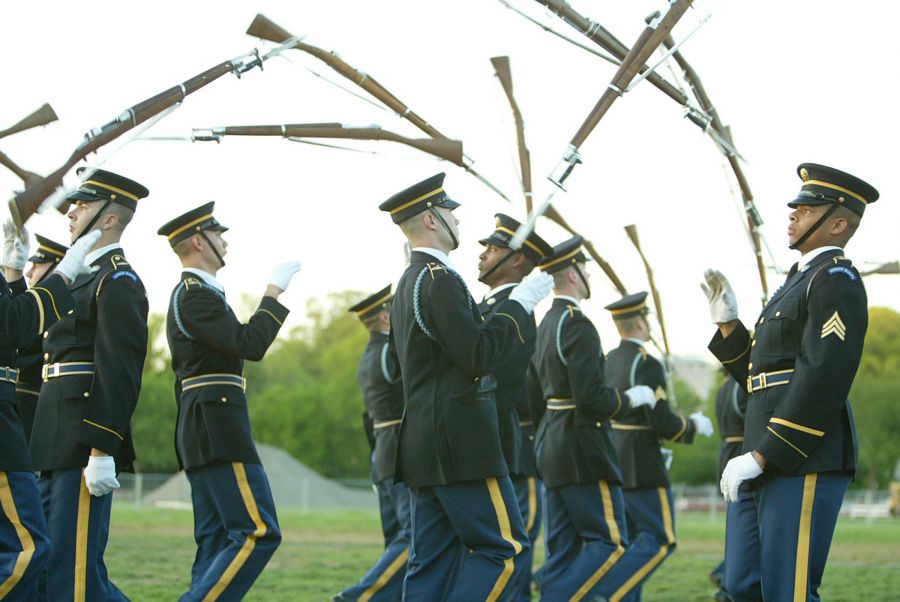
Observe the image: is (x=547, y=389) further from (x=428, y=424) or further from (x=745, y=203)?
(x=428, y=424)

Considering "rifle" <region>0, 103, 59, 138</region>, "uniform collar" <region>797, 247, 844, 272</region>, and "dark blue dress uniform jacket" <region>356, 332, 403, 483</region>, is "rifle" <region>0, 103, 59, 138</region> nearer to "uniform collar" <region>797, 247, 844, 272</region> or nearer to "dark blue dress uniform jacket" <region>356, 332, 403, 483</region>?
"dark blue dress uniform jacket" <region>356, 332, 403, 483</region>

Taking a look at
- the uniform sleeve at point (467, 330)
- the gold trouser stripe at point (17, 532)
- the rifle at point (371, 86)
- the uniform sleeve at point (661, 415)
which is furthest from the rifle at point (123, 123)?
the uniform sleeve at point (661, 415)

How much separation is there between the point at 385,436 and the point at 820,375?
5.40 m

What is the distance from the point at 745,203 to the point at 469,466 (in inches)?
150

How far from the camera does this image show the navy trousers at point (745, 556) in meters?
6.37

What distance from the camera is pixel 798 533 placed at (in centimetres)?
585

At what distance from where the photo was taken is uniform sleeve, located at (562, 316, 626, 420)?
8.91 m

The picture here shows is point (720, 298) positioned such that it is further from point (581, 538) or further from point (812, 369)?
point (581, 538)

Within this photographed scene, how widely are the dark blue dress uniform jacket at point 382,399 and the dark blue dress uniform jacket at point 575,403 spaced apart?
1.70 m

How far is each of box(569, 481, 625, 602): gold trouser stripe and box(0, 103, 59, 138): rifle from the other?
4293mm

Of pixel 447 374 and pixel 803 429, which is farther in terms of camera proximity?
pixel 447 374

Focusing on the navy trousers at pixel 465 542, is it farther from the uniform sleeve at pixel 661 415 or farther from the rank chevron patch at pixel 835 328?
the uniform sleeve at pixel 661 415

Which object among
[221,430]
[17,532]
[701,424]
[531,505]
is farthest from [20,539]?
[701,424]

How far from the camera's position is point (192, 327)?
7.24m
